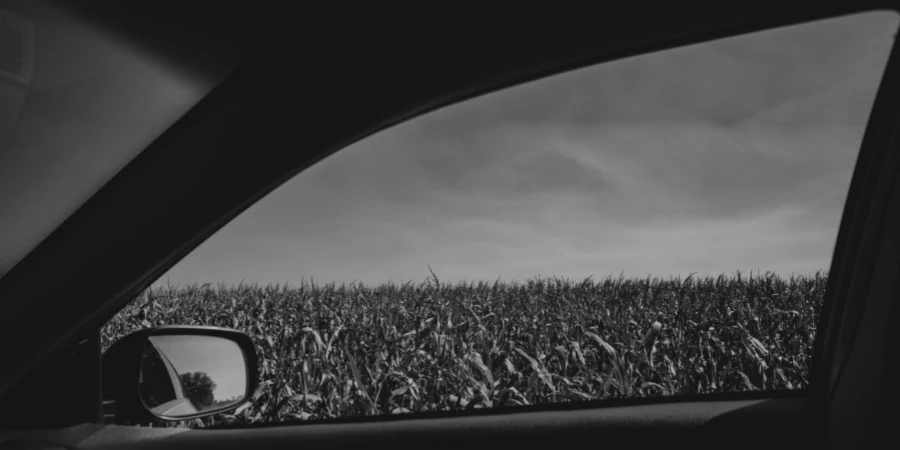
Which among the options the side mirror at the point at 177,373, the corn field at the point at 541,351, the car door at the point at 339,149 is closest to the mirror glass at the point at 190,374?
the side mirror at the point at 177,373

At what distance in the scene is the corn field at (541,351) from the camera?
4277mm

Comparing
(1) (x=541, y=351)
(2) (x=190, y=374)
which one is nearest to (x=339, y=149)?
(2) (x=190, y=374)

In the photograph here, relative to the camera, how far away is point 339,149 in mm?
1427

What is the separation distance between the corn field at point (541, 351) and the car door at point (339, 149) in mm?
1756

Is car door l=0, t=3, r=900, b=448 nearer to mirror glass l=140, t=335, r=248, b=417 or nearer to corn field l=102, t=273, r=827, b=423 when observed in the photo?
mirror glass l=140, t=335, r=248, b=417

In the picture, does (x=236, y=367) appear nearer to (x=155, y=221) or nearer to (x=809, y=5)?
(x=155, y=221)

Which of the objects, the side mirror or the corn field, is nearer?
the side mirror

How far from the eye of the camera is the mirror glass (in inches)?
58.1

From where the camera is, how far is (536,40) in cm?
121

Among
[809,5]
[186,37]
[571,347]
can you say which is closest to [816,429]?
[809,5]

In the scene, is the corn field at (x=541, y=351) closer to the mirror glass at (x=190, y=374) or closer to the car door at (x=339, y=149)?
the mirror glass at (x=190, y=374)

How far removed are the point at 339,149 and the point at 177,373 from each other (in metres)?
0.72

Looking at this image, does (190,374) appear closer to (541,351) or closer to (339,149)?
(339,149)

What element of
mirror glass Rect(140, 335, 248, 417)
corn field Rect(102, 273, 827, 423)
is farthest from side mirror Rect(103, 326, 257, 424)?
corn field Rect(102, 273, 827, 423)
